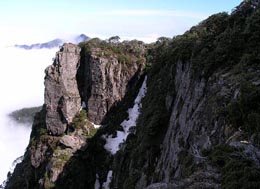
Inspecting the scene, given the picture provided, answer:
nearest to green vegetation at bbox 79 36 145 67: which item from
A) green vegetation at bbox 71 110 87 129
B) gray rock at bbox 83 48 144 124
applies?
gray rock at bbox 83 48 144 124

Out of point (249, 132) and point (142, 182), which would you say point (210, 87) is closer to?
point (249, 132)

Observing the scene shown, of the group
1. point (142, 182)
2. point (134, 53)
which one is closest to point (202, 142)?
point (142, 182)

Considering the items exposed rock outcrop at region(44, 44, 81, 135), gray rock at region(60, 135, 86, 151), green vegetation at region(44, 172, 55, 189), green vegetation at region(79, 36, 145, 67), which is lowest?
green vegetation at region(44, 172, 55, 189)

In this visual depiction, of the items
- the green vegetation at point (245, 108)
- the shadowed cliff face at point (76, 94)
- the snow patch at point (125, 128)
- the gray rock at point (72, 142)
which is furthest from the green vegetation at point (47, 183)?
the green vegetation at point (245, 108)

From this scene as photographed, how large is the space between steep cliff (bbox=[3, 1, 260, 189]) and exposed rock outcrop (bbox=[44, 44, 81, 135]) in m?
0.17

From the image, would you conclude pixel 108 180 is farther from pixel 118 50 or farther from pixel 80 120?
pixel 118 50

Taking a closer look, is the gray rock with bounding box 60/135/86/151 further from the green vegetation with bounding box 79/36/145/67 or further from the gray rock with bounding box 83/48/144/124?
the green vegetation with bounding box 79/36/145/67

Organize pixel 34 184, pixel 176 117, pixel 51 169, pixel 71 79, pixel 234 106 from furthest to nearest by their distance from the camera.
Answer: pixel 71 79 < pixel 34 184 < pixel 51 169 < pixel 176 117 < pixel 234 106

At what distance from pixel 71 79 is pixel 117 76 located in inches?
304

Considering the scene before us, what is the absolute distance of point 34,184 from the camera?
66.9 meters

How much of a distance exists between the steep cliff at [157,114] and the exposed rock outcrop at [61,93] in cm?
17

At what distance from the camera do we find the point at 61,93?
71.1 m

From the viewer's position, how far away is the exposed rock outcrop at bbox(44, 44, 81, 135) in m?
70.4

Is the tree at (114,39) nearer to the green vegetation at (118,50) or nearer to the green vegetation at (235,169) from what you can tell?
the green vegetation at (118,50)
